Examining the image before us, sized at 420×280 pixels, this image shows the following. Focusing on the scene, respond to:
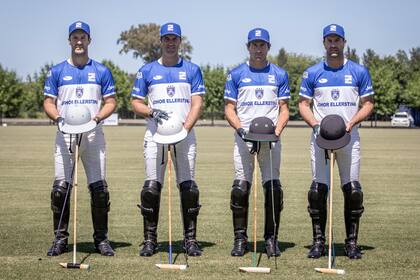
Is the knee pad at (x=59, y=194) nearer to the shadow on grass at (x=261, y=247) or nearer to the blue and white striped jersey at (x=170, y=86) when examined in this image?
the blue and white striped jersey at (x=170, y=86)

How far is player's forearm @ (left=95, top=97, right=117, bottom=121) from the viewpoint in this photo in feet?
26.9

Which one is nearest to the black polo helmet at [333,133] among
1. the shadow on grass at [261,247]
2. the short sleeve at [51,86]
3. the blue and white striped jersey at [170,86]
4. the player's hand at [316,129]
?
the player's hand at [316,129]

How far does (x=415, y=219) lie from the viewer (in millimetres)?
11164

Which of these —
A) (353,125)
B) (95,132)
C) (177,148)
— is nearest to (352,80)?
(353,125)

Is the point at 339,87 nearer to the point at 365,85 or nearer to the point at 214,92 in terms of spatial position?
the point at 365,85

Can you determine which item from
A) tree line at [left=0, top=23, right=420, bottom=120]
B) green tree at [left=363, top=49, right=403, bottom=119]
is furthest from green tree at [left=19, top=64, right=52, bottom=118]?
green tree at [left=363, top=49, right=403, bottom=119]

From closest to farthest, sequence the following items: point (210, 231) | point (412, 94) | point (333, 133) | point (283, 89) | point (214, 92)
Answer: point (333, 133)
point (283, 89)
point (210, 231)
point (412, 94)
point (214, 92)

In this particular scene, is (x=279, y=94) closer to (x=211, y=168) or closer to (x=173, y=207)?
(x=173, y=207)

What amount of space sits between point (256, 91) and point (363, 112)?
115cm

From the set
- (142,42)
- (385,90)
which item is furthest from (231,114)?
(142,42)

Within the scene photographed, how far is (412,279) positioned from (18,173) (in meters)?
14.0

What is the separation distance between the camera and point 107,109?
27.3 feet

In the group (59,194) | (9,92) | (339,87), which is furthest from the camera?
(9,92)

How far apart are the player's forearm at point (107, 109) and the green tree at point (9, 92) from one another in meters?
81.2
